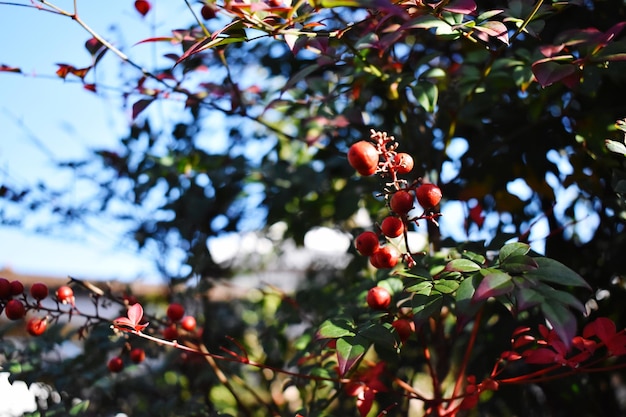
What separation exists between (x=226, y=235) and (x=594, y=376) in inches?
40.5

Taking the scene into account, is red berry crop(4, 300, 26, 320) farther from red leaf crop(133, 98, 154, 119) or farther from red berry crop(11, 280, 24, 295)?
red leaf crop(133, 98, 154, 119)

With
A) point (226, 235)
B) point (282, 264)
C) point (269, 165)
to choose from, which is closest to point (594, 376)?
point (269, 165)

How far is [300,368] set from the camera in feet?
3.60

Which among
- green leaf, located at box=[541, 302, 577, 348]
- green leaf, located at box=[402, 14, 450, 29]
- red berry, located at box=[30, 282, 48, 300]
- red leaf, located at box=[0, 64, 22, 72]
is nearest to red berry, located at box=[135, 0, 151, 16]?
red leaf, located at box=[0, 64, 22, 72]

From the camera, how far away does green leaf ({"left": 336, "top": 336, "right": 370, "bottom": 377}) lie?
2.20ft

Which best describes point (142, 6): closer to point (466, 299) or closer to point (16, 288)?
point (16, 288)

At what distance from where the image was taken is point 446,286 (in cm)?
69

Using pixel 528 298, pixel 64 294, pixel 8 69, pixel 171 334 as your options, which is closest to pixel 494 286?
pixel 528 298

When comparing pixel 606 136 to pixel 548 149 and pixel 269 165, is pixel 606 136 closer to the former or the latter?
pixel 548 149

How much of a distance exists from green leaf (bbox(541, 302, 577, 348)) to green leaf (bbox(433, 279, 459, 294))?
0.14m

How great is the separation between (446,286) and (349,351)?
0.14 m

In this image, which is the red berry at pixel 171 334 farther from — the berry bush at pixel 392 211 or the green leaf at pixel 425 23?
the green leaf at pixel 425 23

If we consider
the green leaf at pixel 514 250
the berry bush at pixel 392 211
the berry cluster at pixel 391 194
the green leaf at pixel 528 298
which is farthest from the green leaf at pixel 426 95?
the green leaf at pixel 528 298

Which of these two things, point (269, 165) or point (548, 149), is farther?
point (269, 165)
